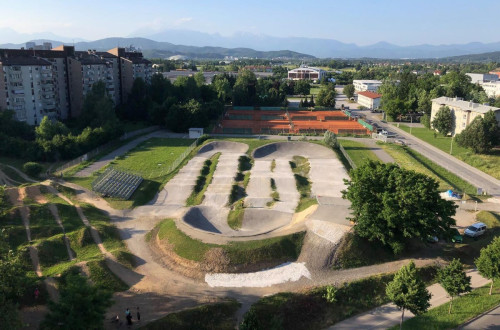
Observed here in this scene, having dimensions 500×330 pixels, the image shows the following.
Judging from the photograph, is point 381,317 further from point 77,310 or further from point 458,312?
point 77,310

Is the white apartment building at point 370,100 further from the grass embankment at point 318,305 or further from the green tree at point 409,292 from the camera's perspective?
the green tree at point 409,292

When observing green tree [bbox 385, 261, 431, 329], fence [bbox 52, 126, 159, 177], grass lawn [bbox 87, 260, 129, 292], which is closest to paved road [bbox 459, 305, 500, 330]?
green tree [bbox 385, 261, 431, 329]

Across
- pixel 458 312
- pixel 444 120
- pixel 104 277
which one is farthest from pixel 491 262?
pixel 444 120

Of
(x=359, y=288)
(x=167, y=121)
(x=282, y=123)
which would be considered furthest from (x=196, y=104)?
(x=359, y=288)

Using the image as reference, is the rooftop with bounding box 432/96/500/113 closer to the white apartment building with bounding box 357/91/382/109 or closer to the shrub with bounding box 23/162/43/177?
the white apartment building with bounding box 357/91/382/109

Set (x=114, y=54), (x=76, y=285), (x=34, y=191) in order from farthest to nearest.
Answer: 1. (x=114, y=54)
2. (x=34, y=191)
3. (x=76, y=285)

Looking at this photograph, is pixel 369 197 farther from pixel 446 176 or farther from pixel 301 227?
pixel 446 176

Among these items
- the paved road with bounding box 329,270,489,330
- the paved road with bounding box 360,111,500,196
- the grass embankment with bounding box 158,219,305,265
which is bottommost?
the paved road with bounding box 329,270,489,330
